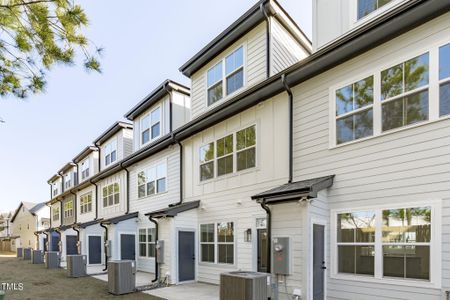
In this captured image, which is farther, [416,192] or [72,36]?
[416,192]

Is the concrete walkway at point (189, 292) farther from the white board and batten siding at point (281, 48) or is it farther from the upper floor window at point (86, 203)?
the upper floor window at point (86, 203)

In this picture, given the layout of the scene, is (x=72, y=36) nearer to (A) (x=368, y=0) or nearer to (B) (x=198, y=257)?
(A) (x=368, y=0)

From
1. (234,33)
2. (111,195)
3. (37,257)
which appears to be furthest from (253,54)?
(37,257)

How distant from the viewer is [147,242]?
14328 millimetres

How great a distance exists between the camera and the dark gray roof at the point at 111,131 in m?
19.2

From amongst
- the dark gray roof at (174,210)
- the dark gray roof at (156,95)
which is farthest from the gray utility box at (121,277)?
the dark gray roof at (156,95)

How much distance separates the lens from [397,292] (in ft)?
19.1

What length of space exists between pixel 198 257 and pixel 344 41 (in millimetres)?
8196

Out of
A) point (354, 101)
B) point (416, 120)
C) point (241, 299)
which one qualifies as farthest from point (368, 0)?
point (241, 299)

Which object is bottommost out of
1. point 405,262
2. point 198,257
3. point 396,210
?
point 198,257

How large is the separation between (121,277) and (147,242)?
15.6 feet

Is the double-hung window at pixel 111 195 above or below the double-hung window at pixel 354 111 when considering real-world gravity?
below

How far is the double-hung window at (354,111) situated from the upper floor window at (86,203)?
2004 centimetres

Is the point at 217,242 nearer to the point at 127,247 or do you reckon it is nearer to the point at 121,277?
the point at 121,277
